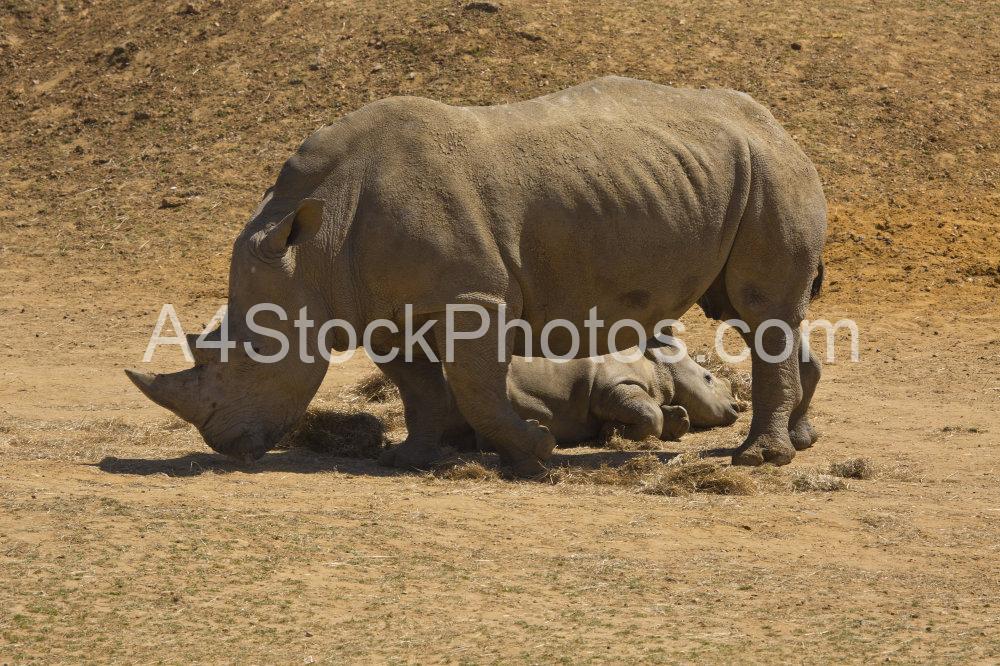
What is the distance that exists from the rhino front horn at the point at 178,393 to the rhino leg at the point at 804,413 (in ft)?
14.5

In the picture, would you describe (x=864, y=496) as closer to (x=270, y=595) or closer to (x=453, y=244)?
(x=453, y=244)

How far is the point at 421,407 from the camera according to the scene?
1030 centimetres

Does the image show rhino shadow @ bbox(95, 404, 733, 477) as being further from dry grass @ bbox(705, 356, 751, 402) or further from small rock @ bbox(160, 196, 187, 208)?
small rock @ bbox(160, 196, 187, 208)

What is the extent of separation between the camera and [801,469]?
1020 centimetres

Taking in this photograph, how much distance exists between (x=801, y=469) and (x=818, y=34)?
50.5 feet

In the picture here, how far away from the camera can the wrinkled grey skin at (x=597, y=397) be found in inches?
426

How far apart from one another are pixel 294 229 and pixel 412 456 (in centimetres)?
176

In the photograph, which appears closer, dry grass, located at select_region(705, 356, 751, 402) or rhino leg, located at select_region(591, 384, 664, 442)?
rhino leg, located at select_region(591, 384, 664, 442)

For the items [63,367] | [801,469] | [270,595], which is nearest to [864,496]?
[801,469]

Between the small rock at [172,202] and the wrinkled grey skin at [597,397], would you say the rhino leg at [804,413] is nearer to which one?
the wrinkled grey skin at [597,397]

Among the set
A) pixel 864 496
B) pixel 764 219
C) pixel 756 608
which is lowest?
pixel 864 496

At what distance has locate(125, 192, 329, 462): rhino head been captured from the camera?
934cm

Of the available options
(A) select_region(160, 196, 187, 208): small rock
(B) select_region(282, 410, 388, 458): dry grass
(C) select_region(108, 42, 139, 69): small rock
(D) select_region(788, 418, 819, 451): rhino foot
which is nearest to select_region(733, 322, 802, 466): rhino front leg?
(D) select_region(788, 418, 819, 451): rhino foot

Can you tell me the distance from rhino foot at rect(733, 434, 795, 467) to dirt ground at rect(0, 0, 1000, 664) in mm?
266
